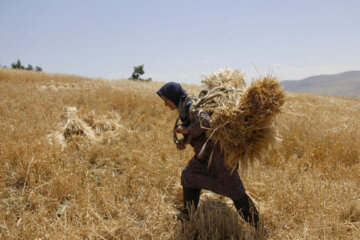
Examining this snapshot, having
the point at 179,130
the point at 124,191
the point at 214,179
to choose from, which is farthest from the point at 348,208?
the point at 124,191

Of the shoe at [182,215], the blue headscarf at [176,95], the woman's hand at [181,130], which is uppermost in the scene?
the blue headscarf at [176,95]

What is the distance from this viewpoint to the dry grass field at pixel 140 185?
103 inches

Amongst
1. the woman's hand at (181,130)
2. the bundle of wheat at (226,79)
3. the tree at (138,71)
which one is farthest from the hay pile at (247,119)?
the tree at (138,71)

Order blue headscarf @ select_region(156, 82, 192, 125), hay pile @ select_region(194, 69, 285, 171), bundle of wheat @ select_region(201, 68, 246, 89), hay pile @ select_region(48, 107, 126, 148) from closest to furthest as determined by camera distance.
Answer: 1. hay pile @ select_region(194, 69, 285, 171)
2. blue headscarf @ select_region(156, 82, 192, 125)
3. bundle of wheat @ select_region(201, 68, 246, 89)
4. hay pile @ select_region(48, 107, 126, 148)

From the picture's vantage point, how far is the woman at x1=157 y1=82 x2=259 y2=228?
2613 millimetres

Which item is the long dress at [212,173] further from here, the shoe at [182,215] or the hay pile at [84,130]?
the hay pile at [84,130]

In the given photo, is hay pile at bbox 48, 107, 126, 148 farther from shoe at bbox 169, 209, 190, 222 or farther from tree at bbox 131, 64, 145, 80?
tree at bbox 131, 64, 145, 80

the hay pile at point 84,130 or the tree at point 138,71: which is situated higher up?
the tree at point 138,71

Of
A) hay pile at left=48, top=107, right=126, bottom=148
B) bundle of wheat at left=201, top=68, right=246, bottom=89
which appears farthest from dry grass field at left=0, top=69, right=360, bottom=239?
bundle of wheat at left=201, top=68, right=246, bottom=89

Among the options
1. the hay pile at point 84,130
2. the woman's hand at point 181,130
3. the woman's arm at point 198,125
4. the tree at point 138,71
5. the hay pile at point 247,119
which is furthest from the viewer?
the tree at point 138,71

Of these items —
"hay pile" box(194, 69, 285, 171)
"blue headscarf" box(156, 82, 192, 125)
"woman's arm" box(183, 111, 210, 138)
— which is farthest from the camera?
"blue headscarf" box(156, 82, 192, 125)

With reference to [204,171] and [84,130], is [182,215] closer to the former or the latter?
[204,171]

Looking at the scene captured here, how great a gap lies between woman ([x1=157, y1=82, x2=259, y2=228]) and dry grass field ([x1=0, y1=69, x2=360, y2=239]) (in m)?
0.22

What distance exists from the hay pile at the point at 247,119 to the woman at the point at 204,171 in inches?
7.3
